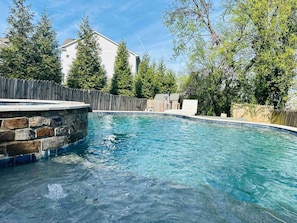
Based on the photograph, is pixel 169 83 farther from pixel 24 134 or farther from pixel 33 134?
pixel 24 134

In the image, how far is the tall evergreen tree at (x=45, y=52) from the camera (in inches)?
738

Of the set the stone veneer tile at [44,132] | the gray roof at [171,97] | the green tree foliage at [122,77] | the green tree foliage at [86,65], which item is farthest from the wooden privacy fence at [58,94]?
the stone veneer tile at [44,132]

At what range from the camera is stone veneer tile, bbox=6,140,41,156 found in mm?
3467

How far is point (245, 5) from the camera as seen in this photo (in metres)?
14.0

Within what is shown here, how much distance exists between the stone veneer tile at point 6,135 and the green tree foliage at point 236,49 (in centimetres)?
1325

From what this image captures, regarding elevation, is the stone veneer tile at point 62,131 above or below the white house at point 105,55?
below

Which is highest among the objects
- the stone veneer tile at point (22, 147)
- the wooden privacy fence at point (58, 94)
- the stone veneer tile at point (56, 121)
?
the wooden privacy fence at point (58, 94)

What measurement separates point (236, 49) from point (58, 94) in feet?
36.9

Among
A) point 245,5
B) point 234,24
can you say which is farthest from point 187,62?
point 245,5

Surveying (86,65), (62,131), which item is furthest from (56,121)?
(86,65)

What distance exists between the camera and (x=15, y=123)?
3520 millimetres

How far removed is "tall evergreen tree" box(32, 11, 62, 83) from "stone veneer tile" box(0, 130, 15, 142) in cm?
1664

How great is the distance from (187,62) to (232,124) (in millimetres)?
7109

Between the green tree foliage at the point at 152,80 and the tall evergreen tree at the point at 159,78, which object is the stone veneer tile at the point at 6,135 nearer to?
the green tree foliage at the point at 152,80
